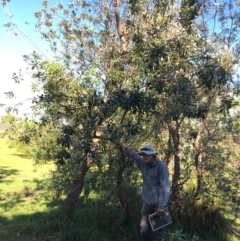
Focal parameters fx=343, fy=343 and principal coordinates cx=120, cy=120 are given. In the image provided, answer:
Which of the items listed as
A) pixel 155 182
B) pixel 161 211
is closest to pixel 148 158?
pixel 155 182

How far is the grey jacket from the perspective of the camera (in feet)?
16.6

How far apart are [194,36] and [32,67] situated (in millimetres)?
3393

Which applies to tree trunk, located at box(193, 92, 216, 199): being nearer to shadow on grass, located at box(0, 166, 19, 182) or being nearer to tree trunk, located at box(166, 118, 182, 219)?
tree trunk, located at box(166, 118, 182, 219)

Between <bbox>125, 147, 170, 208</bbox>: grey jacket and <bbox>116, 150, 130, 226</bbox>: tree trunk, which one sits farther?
<bbox>116, 150, 130, 226</bbox>: tree trunk


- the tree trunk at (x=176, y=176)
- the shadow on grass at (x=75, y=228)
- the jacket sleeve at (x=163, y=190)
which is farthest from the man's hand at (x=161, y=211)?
the tree trunk at (x=176, y=176)

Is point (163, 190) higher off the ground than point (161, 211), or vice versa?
point (163, 190)

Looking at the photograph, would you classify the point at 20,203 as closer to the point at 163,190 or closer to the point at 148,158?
the point at 148,158

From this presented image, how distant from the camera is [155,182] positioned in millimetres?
5305

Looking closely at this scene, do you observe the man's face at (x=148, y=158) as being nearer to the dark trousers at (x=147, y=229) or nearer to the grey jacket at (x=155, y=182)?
the grey jacket at (x=155, y=182)

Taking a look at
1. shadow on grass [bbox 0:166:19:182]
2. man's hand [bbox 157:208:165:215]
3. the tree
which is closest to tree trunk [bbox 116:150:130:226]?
the tree

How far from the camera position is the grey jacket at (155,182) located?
507 centimetres

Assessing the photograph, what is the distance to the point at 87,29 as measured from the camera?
10.0m

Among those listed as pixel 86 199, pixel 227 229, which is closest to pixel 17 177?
pixel 86 199

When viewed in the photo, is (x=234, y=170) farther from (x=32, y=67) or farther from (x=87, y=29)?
(x=87, y=29)
